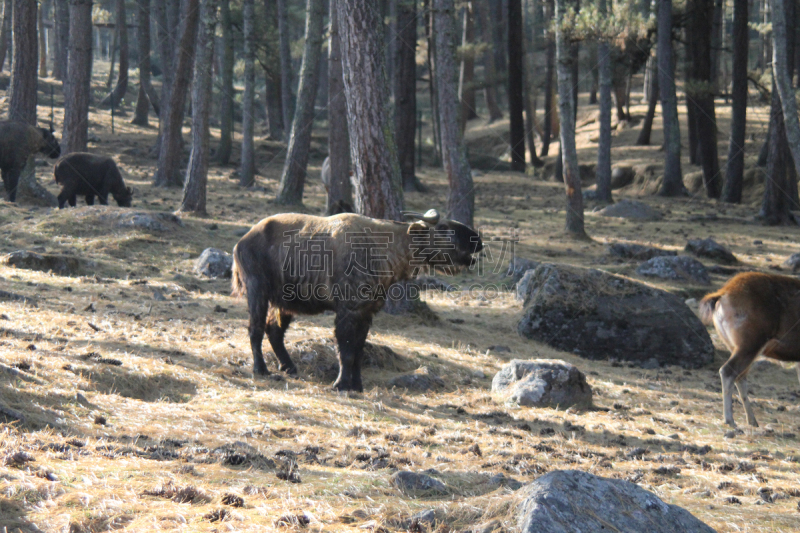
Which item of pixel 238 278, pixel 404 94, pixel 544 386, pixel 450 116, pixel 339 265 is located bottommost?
pixel 544 386

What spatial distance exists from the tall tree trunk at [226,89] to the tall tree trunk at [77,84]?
6.91m

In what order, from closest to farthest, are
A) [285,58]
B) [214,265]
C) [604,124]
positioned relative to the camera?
[214,265] < [604,124] < [285,58]

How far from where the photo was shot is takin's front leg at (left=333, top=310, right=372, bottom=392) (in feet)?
24.5

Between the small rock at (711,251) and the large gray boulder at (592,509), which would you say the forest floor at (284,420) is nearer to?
the large gray boulder at (592,509)

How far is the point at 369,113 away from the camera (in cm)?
1042

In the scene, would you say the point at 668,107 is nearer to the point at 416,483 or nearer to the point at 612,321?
the point at 612,321

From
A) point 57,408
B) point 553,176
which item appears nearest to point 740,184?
point 553,176

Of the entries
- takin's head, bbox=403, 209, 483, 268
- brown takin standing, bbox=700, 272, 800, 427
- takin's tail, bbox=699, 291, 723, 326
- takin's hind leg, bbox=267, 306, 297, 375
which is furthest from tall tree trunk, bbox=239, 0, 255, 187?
brown takin standing, bbox=700, 272, 800, 427

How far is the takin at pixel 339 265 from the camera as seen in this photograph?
7543 millimetres

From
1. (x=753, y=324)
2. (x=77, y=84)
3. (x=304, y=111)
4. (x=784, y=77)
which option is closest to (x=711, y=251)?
(x=784, y=77)

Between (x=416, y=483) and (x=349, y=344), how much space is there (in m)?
3.05

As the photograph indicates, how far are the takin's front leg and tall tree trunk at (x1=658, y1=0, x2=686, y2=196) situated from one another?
1925cm

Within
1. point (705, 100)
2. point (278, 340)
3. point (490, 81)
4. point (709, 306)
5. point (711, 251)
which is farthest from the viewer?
point (490, 81)

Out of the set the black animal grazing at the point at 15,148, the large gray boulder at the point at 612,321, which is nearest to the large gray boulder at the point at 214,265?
the large gray boulder at the point at 612,321
